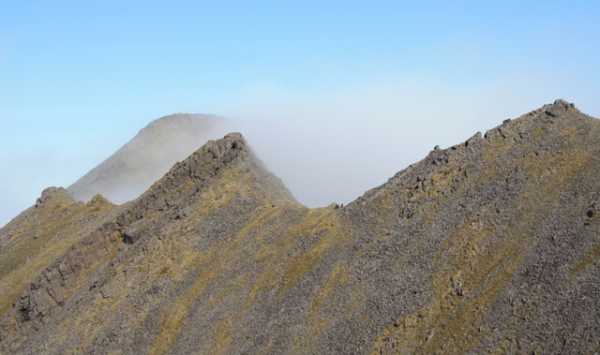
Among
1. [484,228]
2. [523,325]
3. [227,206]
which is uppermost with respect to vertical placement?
[227,206]

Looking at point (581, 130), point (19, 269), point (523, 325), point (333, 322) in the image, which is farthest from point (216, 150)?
point (523, 325)

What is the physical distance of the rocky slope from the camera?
152ft

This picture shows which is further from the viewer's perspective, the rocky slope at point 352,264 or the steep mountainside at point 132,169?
the steep mountainside at point 132,169

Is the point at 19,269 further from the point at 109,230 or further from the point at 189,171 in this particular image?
the point at 189,171

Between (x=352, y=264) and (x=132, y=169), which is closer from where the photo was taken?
(x=352, y=264)

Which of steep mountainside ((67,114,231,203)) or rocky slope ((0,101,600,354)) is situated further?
steep mountainside ((67,114,231,203))

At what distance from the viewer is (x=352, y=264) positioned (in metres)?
55.3

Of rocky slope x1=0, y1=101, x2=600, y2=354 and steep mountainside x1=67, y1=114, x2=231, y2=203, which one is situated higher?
steep mountainside x1=67, y1=114, x2=231, y2=203

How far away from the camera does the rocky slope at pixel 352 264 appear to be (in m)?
46.3

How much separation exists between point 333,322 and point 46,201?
5320 cm

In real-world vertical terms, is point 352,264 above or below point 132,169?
below

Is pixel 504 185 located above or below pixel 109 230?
below

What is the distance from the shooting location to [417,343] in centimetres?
4703

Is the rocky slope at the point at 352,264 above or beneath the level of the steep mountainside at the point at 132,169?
beneath
